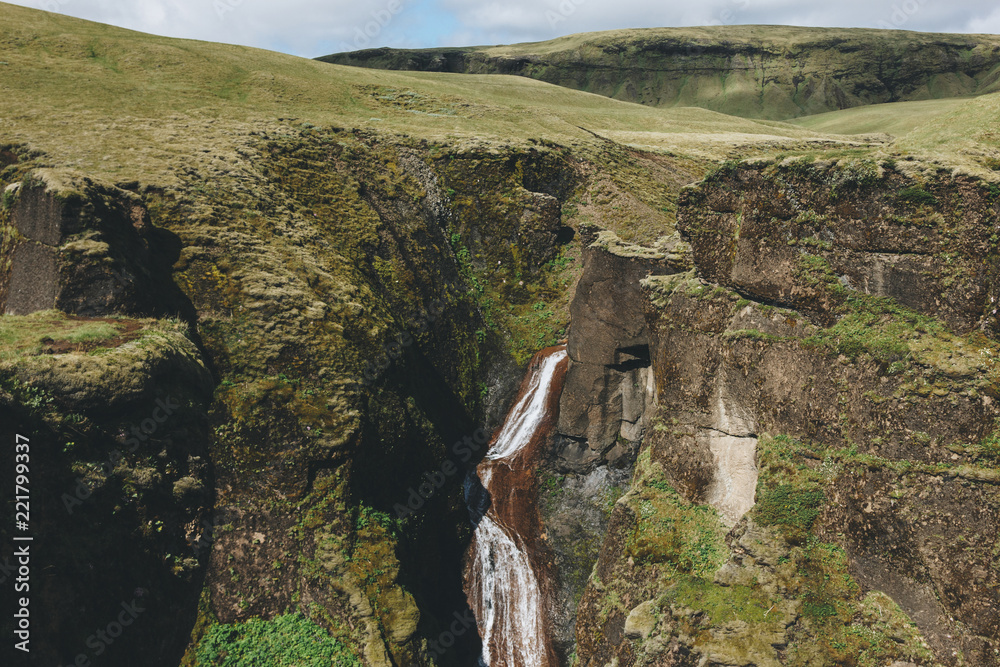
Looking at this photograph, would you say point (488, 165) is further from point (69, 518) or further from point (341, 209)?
point (69, 518)

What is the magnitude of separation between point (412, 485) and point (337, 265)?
1015 centimetres

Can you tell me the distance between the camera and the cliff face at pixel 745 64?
12700 cm

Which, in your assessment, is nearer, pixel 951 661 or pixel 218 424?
pixel 951 661

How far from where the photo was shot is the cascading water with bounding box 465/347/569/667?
2155cm

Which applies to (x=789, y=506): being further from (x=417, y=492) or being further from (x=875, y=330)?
(x=417, y=492)

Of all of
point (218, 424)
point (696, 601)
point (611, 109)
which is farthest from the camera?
point (611, 109)

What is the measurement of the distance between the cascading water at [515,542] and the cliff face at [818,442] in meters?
3.88

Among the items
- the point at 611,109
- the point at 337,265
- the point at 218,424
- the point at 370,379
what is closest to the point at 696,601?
the point at 370,379

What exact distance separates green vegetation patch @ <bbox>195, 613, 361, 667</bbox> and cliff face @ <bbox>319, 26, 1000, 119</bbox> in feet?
460

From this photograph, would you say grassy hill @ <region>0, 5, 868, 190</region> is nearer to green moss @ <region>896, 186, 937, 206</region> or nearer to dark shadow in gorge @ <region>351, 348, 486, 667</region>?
dark shadow in gorge @ <region>351, 348, 486, 667</region>

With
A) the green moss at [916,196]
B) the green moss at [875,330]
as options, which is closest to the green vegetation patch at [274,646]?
the green moss at [875,330]

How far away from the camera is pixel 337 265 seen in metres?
24.4

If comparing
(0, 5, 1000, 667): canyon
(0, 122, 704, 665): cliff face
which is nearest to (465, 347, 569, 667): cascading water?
(0, 5, 1000, 667): canyon

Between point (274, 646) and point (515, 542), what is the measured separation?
10514 millimetres
